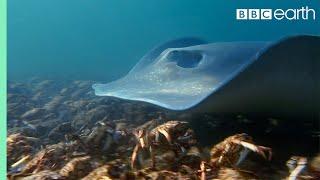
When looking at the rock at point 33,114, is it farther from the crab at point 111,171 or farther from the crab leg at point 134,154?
the crab leg at point 134,154

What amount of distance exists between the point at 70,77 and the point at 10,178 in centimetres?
97

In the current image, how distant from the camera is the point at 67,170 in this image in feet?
10.5

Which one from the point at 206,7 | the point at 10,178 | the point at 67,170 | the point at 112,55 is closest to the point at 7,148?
the point at 10,178

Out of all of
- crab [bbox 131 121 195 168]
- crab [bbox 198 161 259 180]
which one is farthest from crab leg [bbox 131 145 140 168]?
crab [bbox 198 161 259 180]

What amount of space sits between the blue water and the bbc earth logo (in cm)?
5

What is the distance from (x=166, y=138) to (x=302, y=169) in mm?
1039

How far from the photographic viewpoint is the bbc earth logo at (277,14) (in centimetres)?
310

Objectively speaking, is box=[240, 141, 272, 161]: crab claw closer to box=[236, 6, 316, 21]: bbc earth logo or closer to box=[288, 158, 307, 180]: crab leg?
box=[288, 158, 307, 180]: crab leg

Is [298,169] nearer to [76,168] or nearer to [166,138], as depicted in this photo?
[166,138]

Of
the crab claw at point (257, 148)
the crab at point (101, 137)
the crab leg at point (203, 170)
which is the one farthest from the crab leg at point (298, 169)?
the crab at point (101, 137)

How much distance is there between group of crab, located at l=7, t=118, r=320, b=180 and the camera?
10.0 ft

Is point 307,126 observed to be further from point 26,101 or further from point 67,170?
point 26,101

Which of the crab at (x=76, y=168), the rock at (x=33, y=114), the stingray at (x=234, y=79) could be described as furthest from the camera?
the rock at (x=33, y=114)

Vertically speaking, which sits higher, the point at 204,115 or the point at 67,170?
the point at 204,115
